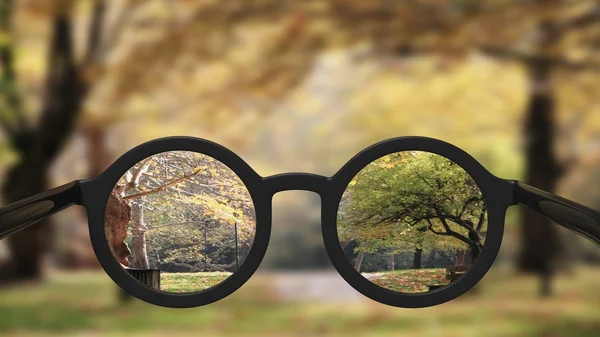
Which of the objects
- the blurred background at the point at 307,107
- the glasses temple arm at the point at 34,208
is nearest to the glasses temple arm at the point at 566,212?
the glasses temple arm at the point at 34,208

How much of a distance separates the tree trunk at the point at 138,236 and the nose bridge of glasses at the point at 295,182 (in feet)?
0.50

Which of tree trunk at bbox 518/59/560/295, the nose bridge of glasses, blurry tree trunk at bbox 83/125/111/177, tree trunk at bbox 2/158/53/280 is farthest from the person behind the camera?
blurry tree trunk at bbox 83/125/111/177

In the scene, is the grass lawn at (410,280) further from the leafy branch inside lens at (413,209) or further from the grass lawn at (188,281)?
the grass lawn at (188,281)

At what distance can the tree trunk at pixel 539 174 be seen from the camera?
21.2 ft

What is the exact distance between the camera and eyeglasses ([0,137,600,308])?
72cm

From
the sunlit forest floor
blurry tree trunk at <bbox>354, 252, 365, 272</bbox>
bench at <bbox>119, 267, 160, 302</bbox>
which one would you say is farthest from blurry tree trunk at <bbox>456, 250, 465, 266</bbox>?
the sunlit forest floor

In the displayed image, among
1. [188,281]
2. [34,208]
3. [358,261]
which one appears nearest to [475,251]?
[358,261]

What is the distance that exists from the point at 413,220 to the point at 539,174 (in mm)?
6145

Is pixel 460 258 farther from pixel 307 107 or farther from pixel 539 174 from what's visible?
pixel 307 107

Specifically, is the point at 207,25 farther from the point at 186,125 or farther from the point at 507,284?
the point at 507,284

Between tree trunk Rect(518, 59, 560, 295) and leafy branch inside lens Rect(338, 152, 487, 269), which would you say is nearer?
leafy branch inside lens Rect(338, 152, 487, 269)

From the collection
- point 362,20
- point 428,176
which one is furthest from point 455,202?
point 362,20

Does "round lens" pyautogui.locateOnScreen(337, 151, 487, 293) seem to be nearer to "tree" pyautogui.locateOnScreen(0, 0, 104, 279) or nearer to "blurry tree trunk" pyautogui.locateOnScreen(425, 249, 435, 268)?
"blurry tree trunk" pyautogui.locateOnScreen(425, 249, 435, 268)

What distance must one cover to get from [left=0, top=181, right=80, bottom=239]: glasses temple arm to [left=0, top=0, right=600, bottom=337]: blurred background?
4636 mm
